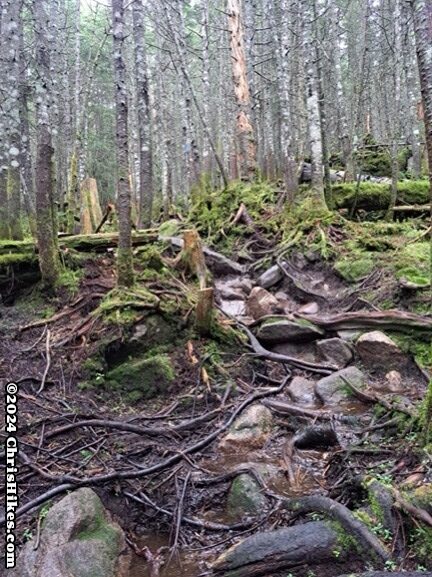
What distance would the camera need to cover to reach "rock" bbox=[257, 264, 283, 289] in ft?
34.6

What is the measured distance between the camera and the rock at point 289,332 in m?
8.16

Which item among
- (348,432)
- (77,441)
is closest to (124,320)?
(77,441)

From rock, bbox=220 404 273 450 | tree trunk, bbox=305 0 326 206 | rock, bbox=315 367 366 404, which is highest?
tree trunk, bbox=305 0 326 206

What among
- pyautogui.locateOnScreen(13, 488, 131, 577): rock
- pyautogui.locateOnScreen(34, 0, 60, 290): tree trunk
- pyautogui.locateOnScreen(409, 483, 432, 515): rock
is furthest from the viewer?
A: pyautogui.locateOnScreen(34, 0, 60, 290): tree trunk

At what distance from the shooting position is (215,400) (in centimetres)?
664

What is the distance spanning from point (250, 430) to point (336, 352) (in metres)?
2.49

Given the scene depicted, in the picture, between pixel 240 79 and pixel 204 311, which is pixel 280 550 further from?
pixel 240 79

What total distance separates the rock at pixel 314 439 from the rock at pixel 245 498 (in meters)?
0.90

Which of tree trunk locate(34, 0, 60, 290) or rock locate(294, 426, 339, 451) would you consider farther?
tree trunk locate(34, 0, 60, 290)

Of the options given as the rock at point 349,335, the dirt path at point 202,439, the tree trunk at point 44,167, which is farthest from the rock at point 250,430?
the tree trunk at point 44,167

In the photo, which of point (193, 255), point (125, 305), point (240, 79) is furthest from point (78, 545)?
point (240, 79)

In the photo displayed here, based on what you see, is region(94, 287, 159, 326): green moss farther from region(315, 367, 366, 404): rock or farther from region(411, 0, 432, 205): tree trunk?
region(411, 0, 432, 205): tree trunk

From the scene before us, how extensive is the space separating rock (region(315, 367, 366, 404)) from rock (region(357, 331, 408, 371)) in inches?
20.4

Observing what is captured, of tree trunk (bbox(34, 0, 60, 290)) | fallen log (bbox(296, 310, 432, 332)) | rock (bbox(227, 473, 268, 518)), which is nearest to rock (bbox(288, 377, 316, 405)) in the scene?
fallen log (bbox(296, 310, 432, 332))
